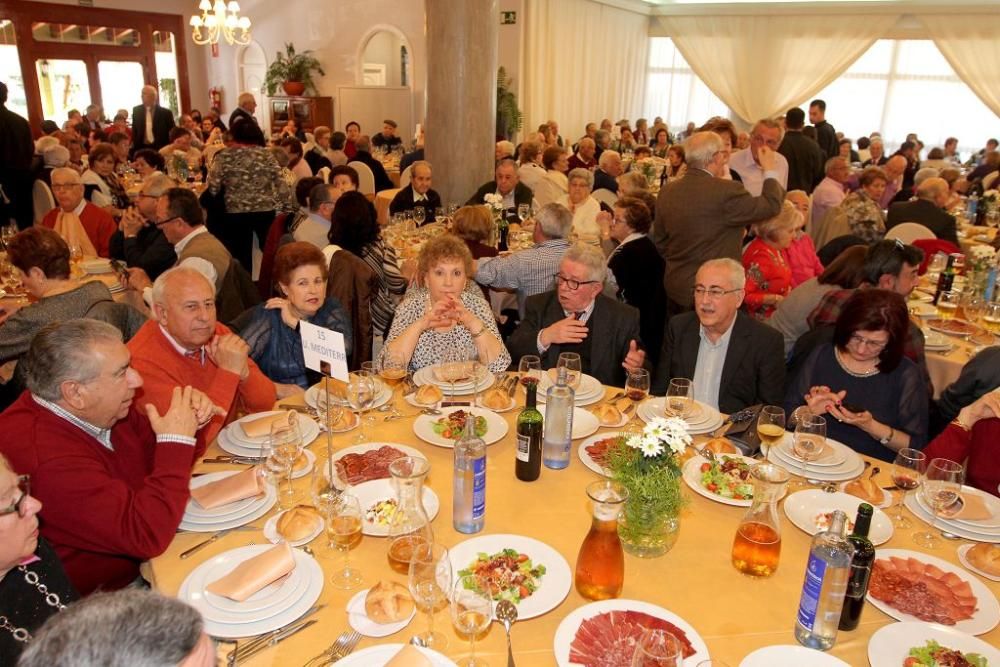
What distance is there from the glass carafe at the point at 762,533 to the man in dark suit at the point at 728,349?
130 cm

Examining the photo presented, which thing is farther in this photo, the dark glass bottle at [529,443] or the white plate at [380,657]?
the dark glass bottle at [529,443]

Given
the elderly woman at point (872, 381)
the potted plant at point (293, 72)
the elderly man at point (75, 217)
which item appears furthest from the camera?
the potted plant at point (293, 72)

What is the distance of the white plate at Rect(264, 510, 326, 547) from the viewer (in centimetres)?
185

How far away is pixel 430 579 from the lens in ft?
4.95

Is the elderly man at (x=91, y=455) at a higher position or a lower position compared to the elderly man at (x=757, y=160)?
lower

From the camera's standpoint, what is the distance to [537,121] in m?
13.7

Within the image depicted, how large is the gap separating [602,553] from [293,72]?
51.1 ft

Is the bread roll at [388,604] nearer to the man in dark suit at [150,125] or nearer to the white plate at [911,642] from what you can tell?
the white plate at [911,642]

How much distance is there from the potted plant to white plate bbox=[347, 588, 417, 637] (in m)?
15.2

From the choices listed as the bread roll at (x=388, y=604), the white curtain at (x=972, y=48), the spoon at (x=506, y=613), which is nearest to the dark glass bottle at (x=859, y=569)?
the spoon at (x=506, y=613)

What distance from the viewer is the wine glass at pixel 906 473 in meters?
2.04

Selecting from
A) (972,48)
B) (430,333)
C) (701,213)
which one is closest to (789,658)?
(430,333)

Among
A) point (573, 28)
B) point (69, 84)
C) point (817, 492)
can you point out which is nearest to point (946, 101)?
point (573, 28)

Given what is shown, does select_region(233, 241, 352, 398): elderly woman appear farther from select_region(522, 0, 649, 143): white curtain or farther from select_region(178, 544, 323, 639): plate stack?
select_region(522, 0, 649, 143): white curtain
